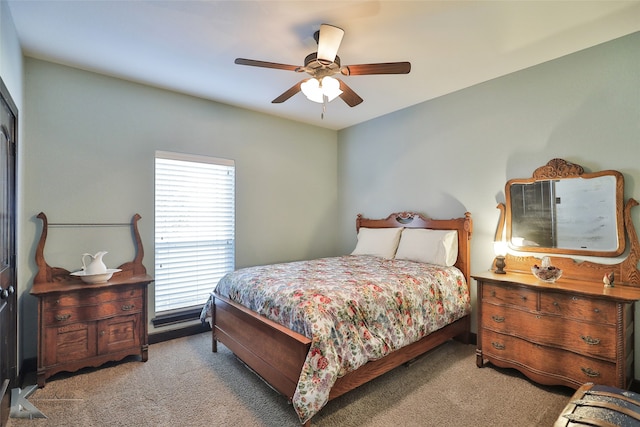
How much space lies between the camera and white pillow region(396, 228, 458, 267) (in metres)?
3.31

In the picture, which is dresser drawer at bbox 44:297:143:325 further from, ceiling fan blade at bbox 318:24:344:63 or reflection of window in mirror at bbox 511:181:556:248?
reflection of window in mirror at bbox 511:181:556:248

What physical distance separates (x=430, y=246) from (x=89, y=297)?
331 cm

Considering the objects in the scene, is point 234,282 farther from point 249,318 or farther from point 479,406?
point 479,406

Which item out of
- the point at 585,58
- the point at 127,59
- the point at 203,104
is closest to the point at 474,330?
the point at 585,58

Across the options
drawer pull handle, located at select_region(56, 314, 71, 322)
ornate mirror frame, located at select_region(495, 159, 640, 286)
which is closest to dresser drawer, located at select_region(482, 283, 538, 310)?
ornate mirror frame, located at select_region(495, 159, 640, 286)

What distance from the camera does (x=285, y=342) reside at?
6.88ft

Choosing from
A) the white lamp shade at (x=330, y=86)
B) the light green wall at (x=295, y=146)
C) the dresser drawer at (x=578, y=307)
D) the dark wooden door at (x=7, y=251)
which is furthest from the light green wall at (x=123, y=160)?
the dresser drawer at (x=578, y=307)

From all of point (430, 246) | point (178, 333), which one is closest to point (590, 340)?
point (430, 246)

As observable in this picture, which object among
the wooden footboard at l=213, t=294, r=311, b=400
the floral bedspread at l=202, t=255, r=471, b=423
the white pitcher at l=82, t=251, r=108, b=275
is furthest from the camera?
the white pitcher at l=82, t=251, r=108, b=275

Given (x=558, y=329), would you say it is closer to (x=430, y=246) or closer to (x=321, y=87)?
(x=430, y=246)

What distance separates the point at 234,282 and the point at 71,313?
133 centimetres

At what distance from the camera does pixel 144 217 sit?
10.8ft

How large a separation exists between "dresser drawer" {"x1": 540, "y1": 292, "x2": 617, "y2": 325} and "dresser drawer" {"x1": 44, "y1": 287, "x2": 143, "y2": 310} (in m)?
3.51

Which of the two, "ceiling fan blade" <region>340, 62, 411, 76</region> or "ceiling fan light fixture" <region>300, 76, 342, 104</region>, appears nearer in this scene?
"ceiling fan blade" <region>340, 62, 411, 76</region>
